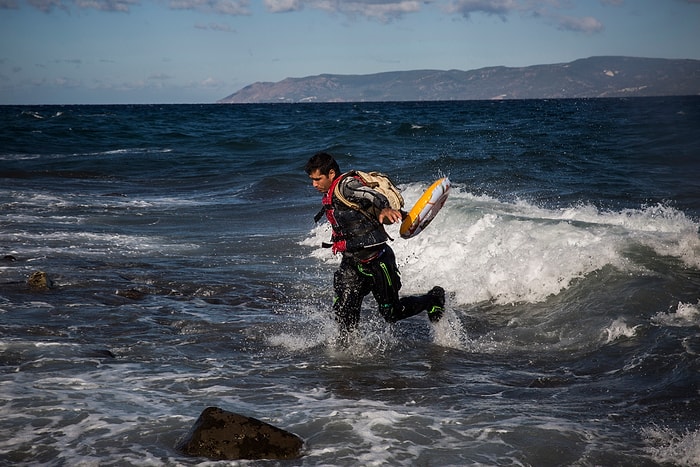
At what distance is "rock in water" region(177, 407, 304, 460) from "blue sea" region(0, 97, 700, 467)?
13 cm

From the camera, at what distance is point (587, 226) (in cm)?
1124

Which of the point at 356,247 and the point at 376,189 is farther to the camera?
the point at 356,247

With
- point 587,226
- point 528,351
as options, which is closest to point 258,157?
point 587,226

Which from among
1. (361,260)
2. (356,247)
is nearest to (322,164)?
(356,247)

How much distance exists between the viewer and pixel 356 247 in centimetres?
667

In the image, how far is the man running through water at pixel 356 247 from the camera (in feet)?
21.3

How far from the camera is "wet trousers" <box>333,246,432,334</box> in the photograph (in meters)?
6.77

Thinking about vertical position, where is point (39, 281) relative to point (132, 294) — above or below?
above

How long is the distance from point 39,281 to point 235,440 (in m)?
5.52

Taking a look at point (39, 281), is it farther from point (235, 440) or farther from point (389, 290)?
point (235, 440)

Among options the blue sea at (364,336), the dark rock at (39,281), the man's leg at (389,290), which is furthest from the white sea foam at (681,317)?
the dark rock at (39,281)

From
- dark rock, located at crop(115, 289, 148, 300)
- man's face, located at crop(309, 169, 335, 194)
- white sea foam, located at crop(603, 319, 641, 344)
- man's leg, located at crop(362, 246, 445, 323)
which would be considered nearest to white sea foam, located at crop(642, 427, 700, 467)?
white sea foam, located at crop(603, 319, 641, 344)

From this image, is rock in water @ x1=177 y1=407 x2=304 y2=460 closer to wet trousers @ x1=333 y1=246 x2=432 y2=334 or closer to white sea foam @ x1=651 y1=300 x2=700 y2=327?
wet trousers @ x1=333 y1=246 x2=432 y2=334

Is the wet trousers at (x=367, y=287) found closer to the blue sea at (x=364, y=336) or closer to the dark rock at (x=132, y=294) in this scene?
the blue sea at (x=364, y=336)
